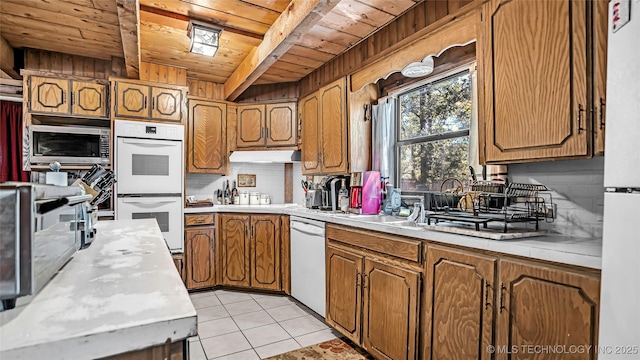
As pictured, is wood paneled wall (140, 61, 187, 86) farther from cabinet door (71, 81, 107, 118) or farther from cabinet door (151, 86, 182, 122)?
cabinet door (71, 81, 107, 118)

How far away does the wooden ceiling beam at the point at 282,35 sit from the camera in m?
2.04

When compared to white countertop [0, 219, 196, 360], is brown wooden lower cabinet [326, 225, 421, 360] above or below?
below

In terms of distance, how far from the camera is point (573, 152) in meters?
1.48

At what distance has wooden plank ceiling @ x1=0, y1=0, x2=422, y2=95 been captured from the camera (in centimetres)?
233

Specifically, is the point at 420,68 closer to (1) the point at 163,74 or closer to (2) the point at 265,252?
(2) the point at 265,252

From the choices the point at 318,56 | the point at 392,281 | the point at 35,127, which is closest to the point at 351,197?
the point at 392,281

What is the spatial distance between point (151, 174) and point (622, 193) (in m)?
3.51

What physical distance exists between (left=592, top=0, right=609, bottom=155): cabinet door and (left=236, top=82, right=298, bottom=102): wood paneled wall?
296 cm

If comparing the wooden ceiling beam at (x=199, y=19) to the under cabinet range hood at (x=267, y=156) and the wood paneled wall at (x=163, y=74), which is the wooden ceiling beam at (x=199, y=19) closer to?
the wood paneled wall at (x=163, y=74)

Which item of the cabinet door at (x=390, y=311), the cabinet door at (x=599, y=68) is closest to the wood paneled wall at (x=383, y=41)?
the cabinet door at (x=599, y=68)

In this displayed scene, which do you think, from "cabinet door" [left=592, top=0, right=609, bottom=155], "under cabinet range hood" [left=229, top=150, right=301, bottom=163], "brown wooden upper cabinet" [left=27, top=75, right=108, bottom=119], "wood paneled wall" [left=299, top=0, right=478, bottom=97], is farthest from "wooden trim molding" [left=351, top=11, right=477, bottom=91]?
"brown wooden upper cabinet" [left=27, top=75, right=108, bottom=119]

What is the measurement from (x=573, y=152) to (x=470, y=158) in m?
0.77

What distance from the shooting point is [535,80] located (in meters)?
1.61

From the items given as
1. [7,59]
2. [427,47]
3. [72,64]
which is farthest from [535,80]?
[7,59]
